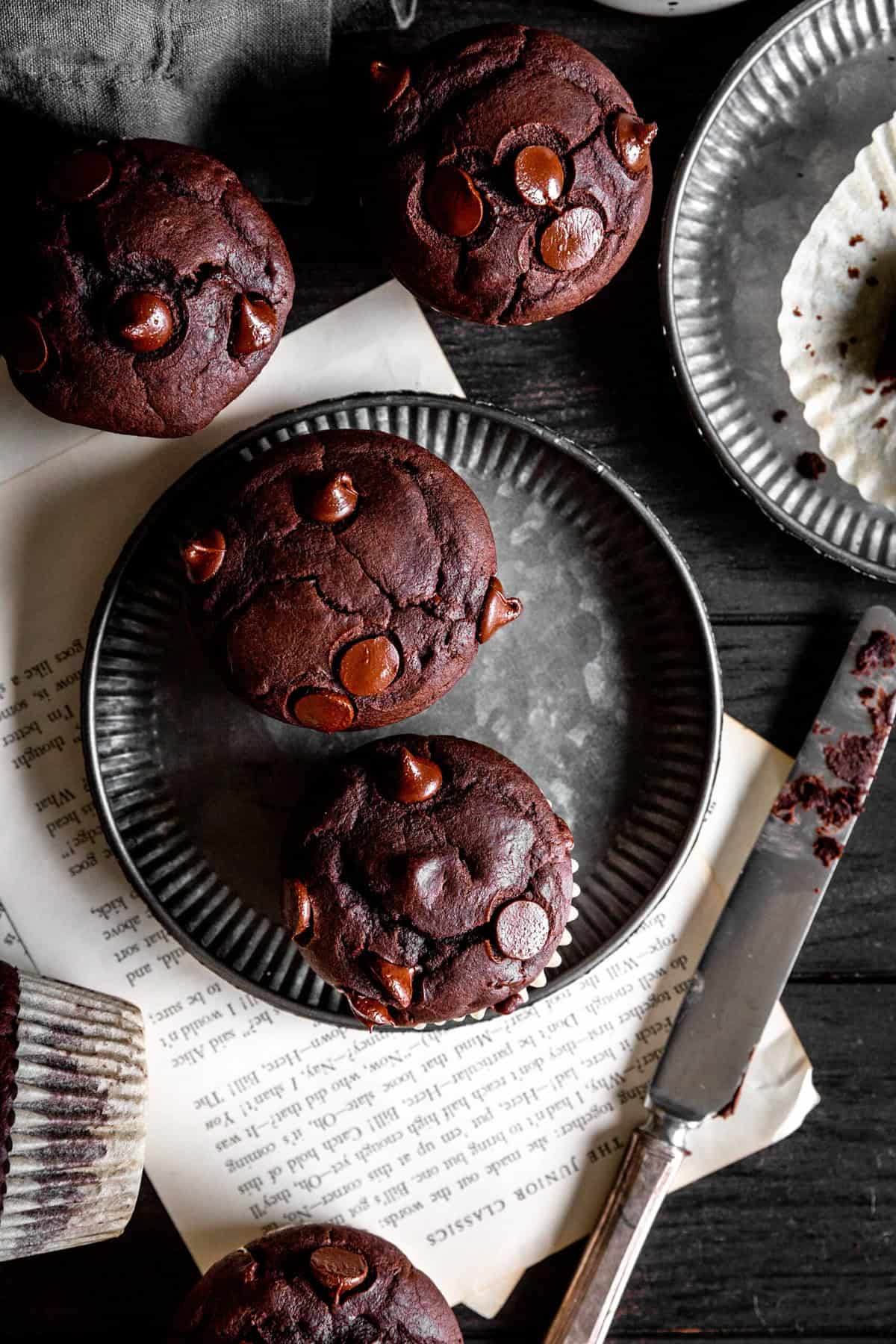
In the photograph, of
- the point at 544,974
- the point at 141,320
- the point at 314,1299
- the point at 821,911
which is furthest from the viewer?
the point at 821,911

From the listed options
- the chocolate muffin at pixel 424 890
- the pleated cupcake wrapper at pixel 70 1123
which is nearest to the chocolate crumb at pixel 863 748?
the chocolate muffin at pixel 424 890

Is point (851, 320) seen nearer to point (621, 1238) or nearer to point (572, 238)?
point (572, 238)

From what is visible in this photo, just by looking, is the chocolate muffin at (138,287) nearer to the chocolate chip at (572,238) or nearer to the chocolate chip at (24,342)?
the chocolate chip at (24,342)

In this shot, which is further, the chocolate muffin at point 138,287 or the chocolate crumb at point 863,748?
the chocolate crumb at point 863,748

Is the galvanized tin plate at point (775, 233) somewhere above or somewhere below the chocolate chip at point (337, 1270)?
above

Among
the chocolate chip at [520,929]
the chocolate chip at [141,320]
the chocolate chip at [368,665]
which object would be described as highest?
the chocolate chip at [141,320]

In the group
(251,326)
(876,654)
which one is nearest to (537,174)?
(251,326)

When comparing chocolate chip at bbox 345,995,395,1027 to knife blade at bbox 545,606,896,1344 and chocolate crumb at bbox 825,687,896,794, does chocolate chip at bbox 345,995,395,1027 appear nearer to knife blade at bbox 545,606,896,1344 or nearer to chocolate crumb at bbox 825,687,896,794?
knife blade at bbox 545,606,896,1344

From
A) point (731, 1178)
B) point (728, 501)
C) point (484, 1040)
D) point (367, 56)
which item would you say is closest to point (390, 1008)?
point (484, 1040)
